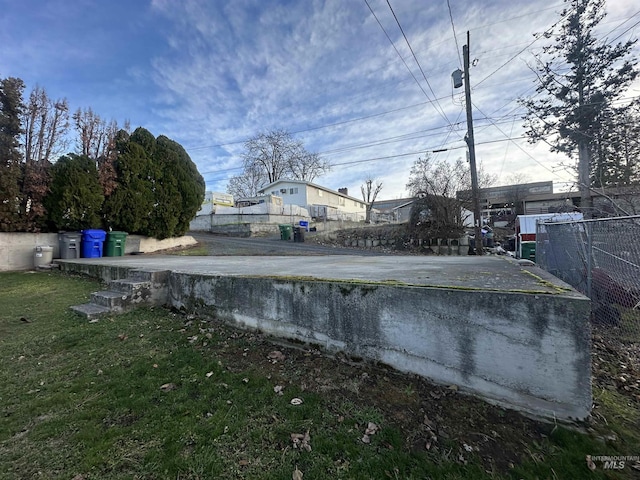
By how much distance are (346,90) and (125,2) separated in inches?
503

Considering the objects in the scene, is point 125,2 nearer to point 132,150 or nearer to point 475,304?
point 132,150

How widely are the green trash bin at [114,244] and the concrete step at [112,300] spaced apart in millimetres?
6242

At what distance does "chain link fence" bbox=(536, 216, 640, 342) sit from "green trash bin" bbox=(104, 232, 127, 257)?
12205mm

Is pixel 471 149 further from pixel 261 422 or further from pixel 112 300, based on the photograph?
pixel 112 300

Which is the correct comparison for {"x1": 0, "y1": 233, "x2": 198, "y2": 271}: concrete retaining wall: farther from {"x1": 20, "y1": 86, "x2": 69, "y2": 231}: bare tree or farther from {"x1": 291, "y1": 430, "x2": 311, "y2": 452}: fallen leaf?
{"x1": 291, "y1": 430, "x2": 311, "y2": 452}: fallen leaf

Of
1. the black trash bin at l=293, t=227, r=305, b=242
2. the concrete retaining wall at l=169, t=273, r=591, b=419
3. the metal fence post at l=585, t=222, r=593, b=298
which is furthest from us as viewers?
the black trash bin at l=293, t=227, r=305, b=242

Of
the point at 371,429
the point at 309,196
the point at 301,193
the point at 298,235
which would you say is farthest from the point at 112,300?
the point at 309,196

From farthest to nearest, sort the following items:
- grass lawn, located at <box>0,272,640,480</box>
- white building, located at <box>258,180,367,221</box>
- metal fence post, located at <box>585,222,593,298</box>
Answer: white building, located at <box>258,180,367,221</box> < metal fence post, located at <box>585,222,593,298</box> < grass lawn, located at <box>0,272,640,480</box>

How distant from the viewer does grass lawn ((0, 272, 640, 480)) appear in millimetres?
1619

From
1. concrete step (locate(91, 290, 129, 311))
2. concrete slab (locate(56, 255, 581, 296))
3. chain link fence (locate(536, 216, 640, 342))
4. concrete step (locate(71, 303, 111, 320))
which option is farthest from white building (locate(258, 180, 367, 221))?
concrete step (locate(71, 303, 111, 320))

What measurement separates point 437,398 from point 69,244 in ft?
36.4

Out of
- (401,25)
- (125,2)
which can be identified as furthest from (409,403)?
(125,2)

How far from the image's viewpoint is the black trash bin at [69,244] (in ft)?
28.1

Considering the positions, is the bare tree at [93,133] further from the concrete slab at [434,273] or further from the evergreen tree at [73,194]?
the concrete slab at [434,273]
